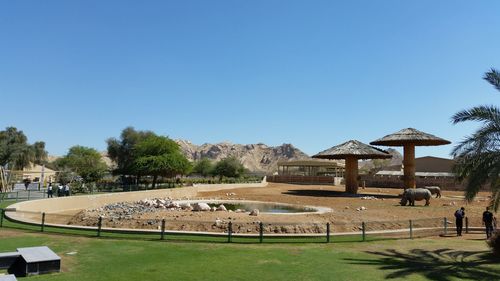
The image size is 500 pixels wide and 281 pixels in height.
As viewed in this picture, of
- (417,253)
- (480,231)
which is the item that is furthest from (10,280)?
(480,231)

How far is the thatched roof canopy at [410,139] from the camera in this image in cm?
4412

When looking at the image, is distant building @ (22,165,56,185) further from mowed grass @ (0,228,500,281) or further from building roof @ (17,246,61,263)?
building roof @ (17,246,61,263)

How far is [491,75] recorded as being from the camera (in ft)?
48.9

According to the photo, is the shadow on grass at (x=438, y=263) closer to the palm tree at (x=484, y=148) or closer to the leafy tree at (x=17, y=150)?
the palm tree at (x=484, y=148)

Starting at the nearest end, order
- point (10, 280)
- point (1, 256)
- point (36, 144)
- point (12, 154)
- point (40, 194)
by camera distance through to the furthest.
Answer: point (10, 280)
point (1, 256)
point (40, 194)
point (12, 154)
point (36, 144)

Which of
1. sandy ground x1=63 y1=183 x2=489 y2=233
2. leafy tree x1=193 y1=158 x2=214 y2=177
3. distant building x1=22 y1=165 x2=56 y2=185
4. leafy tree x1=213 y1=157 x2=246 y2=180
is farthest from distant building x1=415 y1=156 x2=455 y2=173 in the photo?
distant building x1=22 y1=165 x2=56 y2=185

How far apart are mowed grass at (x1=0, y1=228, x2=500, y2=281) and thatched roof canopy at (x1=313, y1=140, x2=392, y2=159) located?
92.5 ft

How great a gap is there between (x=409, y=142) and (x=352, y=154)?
6141 millimetres

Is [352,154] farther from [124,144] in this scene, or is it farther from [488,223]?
[124,144]

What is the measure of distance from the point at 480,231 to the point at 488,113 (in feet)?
35.0

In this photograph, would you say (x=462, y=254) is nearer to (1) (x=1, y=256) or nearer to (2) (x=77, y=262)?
(2) (x=77, y=262)

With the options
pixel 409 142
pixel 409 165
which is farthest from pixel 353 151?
pixel 409 165

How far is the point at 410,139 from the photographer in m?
44.2

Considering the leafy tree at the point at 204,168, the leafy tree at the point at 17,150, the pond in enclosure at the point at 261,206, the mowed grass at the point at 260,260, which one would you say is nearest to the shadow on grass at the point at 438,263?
the mowed grass at the point at 260,260
